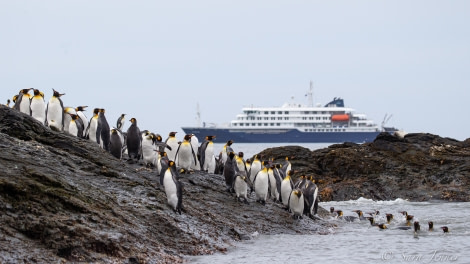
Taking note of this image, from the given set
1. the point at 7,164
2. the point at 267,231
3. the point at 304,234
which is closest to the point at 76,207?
the point at 7,164

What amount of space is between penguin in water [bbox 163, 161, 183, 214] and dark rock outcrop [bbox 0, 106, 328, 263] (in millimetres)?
171

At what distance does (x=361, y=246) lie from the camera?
1379 cm

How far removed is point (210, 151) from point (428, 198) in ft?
31.6

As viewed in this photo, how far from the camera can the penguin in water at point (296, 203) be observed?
15258mm

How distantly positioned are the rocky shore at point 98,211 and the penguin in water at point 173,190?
156 millimetres

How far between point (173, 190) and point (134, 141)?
4.00 meters

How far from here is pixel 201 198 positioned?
14.1 meters

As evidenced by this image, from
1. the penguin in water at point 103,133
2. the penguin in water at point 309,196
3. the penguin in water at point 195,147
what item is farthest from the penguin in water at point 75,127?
the penguin in water at point 309,196

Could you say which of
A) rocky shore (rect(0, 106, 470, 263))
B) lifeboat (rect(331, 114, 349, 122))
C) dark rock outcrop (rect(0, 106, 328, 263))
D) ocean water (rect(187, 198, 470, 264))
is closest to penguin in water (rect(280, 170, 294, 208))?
dark rock outcrop (rect(0, 106, 328, 263))

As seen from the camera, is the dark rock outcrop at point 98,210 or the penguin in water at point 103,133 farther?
the penguin in water at point 103,133

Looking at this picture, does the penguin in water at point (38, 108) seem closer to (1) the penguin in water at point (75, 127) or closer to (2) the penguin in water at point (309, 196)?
(1) the penguin in water at point (75, 127)

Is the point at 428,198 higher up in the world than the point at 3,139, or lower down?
lower down

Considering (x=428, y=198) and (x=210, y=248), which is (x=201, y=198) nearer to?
(x=210, y=248)

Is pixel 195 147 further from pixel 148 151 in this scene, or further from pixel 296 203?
pixel 296 203
